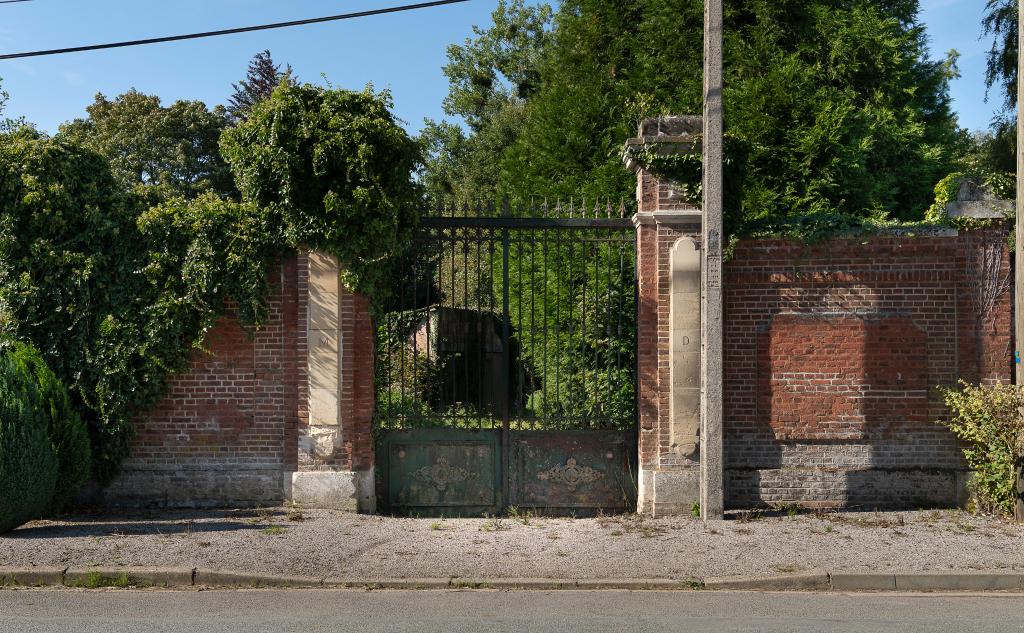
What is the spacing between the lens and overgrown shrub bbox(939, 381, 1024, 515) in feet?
28.3

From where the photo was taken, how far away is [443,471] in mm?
9445

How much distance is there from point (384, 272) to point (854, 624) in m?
5.45

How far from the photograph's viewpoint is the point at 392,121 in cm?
898

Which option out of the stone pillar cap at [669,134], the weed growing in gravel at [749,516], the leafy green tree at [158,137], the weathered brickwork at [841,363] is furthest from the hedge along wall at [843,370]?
the leafy green tree at [158,137]

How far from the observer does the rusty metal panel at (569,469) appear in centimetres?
942

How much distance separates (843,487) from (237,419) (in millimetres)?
6373

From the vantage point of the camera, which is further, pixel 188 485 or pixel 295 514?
pixel 188 485

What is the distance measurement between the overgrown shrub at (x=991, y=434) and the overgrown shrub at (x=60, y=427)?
8.69m

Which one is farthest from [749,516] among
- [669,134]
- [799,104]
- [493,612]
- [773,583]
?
[799,104]

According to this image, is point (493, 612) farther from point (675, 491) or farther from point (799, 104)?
point (799, 104)

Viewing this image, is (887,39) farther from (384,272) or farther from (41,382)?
(41,382)

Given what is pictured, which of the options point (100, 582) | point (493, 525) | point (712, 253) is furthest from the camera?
point (493, 525)

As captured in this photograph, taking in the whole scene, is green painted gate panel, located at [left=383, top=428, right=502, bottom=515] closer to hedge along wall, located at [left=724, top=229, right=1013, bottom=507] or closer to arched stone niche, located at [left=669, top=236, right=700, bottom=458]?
arched stone niche, located at [left=669, top=236, right=700, bottom=458]

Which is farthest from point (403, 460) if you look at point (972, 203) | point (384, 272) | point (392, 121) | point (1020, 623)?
point (972, 203)
